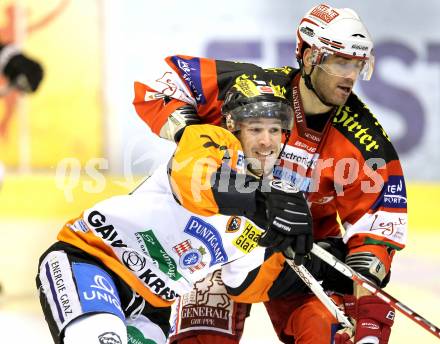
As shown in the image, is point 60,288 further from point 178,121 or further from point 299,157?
point 299,157

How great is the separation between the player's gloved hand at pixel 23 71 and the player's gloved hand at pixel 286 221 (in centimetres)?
383

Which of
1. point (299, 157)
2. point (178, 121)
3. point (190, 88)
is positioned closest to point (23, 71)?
point (190, 88)

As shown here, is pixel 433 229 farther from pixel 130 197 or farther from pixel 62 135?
pixel 130 197

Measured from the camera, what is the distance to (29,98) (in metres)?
8.59

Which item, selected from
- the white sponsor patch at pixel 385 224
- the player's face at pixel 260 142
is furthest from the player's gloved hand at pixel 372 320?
the player's face at pixel 260 142

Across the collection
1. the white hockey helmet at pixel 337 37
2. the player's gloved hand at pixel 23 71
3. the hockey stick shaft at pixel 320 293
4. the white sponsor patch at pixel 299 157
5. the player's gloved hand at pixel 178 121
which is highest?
the white hockey helmet at pixel 337 37

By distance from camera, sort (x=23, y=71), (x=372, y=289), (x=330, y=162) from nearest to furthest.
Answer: (x=372, y=289) → (x=330, y=162) → (x=23, y=71)

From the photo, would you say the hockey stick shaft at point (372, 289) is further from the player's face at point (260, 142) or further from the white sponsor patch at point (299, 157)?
the white sponsor patch at point (299, 157)

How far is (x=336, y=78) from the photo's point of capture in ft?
12.6

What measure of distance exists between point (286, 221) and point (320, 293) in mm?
636

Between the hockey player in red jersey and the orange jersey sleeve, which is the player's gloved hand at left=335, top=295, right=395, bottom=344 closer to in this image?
the hockey player in red jersey

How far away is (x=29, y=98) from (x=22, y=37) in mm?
489

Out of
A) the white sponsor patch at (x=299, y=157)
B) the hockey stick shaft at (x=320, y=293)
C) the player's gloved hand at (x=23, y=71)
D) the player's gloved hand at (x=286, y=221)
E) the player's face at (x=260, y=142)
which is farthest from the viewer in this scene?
the player's gloved hand at (x=23, y=71)

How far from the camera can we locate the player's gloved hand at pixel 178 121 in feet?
12.7
